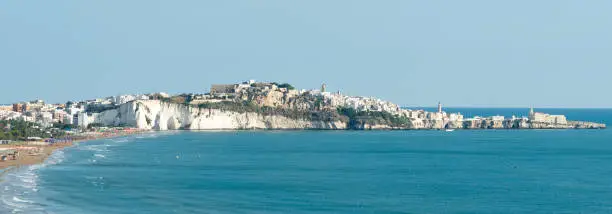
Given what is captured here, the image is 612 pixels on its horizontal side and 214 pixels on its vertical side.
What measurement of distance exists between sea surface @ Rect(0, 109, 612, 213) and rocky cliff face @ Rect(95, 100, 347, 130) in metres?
56.8

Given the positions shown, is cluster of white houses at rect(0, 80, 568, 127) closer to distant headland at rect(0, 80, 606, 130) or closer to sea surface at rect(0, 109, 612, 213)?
distant headland at rect(0, 80, 606, 130)

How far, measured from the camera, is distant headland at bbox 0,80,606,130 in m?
150

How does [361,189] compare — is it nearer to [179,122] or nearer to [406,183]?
[406,183]

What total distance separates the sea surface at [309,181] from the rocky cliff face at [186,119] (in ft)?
186

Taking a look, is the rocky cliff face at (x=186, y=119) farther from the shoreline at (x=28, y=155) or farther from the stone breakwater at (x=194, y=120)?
the shoreline at (x=28, y=155)

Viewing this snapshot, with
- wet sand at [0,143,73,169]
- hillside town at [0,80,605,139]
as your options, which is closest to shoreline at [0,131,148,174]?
wet sand at [0,143,73,169]

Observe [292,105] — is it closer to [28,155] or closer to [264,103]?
[264,103]

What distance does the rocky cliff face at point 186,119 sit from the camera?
489ft

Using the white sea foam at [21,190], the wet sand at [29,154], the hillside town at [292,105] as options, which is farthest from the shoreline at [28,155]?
the hillside town at [292,105]

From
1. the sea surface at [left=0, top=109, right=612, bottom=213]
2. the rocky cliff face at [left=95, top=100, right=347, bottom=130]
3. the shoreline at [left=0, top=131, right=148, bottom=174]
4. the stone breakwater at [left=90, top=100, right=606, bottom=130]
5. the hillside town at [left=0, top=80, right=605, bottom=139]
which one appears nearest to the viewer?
the sea surface at [left=0, top=109, right=612, bottom=213]

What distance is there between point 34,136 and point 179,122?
49420 millimetres

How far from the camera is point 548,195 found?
50562 mm

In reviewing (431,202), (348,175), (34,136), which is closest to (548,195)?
(431,202)

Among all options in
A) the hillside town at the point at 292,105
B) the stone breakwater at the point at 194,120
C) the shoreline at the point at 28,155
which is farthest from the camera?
the hillside town at the point at 292,105
